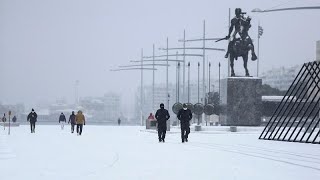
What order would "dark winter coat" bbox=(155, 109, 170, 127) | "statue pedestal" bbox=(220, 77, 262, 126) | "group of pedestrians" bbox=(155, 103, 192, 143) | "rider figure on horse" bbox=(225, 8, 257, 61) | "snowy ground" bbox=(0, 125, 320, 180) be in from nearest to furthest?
"snowy ground" bbox=(0, 125, 320, 180), "group of pedestrians" bbox=(155, 103, 192, 143), "dark winter coat" bbox=(155, 109, 170, 127), "statue pedestal" bbox=(220, 77, 262, 126), "rider figure on horse" bbox=(225, 8, 257, 61)

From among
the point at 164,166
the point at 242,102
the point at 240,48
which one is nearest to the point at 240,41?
the point at 240,48

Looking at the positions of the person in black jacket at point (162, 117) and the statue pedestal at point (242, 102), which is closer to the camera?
the person in black jacket at point (162, 117)

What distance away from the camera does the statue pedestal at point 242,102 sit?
42.2 meters

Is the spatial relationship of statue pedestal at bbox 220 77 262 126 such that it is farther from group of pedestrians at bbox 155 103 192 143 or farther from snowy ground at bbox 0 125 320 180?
snowy ground at bbox 0 125 320 180

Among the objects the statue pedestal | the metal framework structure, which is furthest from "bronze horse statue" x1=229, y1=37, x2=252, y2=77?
the metal framework structure

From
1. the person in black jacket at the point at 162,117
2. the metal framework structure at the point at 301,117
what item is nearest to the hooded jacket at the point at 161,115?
the person in black jacket at the point at 162,117

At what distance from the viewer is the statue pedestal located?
42188 mm

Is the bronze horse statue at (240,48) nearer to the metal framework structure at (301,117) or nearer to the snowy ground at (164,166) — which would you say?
the metal framework structure at (301,117)

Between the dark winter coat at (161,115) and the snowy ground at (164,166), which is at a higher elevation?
the dark winter coat at (161,115)

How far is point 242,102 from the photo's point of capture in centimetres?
4219

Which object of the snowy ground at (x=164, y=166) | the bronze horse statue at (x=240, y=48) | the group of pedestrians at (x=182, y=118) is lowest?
the snowy ground at (x=164, y=166)

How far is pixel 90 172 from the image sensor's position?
1422 cm

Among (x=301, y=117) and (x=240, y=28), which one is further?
(x=240, y=28)

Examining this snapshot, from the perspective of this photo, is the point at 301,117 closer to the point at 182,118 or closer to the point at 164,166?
the point at 182,118
